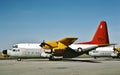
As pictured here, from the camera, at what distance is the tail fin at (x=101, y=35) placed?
1746 inches

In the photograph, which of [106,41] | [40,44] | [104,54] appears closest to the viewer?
[40,44]

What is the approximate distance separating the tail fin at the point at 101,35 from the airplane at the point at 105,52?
1007 cm

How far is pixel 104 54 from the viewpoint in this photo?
55.3m

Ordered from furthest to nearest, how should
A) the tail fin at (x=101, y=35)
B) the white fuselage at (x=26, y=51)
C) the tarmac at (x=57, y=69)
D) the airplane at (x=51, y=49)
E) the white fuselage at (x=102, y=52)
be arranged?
the white fuselage at (x=102, y=52) < the tail fin at (x=101, y=35) < the white fuselage at (x=26, y=51) < the airplane at (x=51, y=49) < the tarmac at (x=57, y=69)

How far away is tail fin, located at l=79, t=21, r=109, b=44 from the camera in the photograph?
44344mm

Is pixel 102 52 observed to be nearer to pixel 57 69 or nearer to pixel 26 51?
pixel 26 51

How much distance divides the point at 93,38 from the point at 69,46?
6536 mm

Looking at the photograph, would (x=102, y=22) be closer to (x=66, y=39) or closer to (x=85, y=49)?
(x=85, y=49)

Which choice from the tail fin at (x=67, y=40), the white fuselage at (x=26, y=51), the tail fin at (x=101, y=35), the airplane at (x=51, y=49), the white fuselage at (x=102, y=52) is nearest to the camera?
the tail fin at (x=67, y=40)

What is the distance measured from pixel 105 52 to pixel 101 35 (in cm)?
1194

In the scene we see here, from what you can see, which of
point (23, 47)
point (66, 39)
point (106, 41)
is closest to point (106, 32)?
point (106, 41)

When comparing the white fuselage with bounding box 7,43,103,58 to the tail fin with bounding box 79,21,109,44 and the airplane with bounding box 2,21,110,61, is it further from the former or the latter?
the tail fin with bounding box 79,21,109,44

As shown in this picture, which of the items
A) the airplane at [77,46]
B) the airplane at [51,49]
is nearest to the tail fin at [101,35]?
the airplane at [77,46]

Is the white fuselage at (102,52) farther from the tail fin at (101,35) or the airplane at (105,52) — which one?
the tail fin at (101,35)
